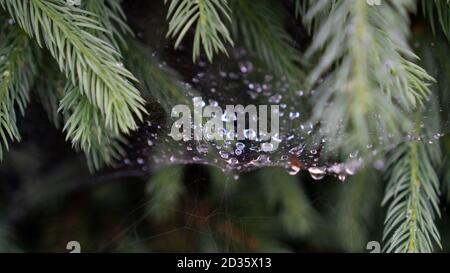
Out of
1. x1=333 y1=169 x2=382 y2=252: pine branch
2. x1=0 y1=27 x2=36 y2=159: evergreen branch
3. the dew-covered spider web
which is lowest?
x1=333 y1=169 x2=382 y2=252: pine branch

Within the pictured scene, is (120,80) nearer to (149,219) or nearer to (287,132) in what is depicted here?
(287,132)

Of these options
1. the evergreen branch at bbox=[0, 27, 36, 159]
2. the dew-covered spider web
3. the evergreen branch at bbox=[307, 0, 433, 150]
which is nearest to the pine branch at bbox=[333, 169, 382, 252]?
the dew-covered spider web

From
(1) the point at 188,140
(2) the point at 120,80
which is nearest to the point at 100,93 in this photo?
(2) the point at 120,80

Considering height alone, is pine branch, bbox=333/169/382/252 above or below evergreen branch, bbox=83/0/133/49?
below

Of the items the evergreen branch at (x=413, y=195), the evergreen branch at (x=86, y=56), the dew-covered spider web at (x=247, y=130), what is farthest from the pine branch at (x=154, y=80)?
the evergreen branch at (x=413, y=195)

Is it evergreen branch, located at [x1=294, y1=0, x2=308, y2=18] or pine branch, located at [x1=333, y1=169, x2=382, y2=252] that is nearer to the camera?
evergreen branch, located at [x1=294, y1=0, x2=308, y2=18]

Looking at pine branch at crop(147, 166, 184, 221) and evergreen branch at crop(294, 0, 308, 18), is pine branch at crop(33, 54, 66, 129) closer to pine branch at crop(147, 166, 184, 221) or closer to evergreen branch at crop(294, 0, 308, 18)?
pine branch at crop(147, 166, 184, 221)
